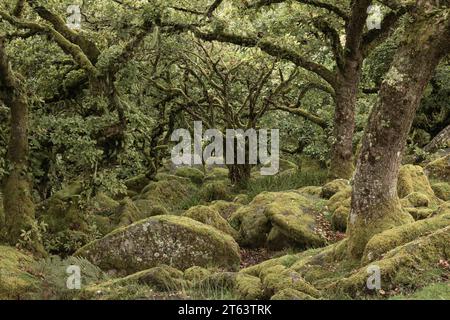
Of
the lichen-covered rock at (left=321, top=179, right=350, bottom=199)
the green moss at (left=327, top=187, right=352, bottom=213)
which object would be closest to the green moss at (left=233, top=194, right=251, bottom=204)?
the lichen-covered rock at (left=321, top=179, right=350, bottom=199)

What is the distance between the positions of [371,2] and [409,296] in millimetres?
11469

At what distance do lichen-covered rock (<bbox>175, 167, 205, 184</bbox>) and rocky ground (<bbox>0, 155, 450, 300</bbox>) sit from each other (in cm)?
863

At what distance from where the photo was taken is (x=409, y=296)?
781cm

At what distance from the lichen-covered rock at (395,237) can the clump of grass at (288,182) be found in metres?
11.6

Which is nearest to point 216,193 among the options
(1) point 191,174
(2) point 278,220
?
(1) point 191,174

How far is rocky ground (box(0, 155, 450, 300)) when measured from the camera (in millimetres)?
8633

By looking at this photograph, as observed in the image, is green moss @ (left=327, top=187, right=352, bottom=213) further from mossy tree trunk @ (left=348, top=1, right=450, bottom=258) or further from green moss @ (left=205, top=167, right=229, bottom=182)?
green moss @ (left=205, top=167, right=229, bottom=182)

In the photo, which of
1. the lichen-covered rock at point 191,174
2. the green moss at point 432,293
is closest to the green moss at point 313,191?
the green moss at point 432,293

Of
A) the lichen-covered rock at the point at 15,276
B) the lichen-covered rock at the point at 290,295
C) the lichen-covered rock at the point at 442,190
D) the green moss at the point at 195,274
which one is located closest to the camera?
the lichen-covered rock at the point at 290,295

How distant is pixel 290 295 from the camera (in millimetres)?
7934

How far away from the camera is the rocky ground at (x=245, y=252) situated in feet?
28.3

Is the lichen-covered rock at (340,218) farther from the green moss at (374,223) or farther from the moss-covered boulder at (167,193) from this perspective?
the moss-covered boulder at (167,193)

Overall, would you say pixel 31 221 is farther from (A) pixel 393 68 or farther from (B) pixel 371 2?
(B) pixel 371 2
